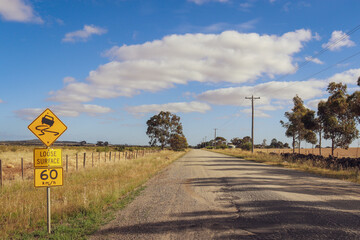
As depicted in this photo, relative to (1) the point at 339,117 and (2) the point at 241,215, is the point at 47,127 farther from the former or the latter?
(1) the point at 339,117

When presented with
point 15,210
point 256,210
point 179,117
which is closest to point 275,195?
point 256,210

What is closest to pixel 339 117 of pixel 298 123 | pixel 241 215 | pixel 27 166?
pixel 298 123

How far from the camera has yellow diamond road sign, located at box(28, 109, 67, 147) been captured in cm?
607

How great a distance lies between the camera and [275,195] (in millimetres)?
9297

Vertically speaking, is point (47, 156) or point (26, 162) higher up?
point (47, 156)

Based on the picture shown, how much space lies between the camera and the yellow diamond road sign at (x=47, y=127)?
19.9 ft

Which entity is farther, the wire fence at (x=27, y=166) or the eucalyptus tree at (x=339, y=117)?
the eucalyptus tree at (x=339, y=117)

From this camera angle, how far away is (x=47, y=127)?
626cm

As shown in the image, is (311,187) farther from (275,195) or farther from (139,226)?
(139,226)

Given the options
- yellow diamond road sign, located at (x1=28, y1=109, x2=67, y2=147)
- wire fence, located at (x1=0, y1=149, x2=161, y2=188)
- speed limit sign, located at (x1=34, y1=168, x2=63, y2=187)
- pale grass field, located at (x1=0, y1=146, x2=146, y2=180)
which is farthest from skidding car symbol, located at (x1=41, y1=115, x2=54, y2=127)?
pale grass field, located at (x1=0, y1=146, x2=146, y2=180)

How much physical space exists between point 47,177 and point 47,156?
0.48 metres

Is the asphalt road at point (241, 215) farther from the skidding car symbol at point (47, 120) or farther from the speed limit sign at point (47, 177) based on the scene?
the skidding car symbol at point (47, 120)

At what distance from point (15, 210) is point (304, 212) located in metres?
8.04

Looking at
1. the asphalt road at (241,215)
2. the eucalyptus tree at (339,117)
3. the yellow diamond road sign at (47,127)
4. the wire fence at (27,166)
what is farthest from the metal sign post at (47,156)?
the eucalyptus tree at (339,117)
